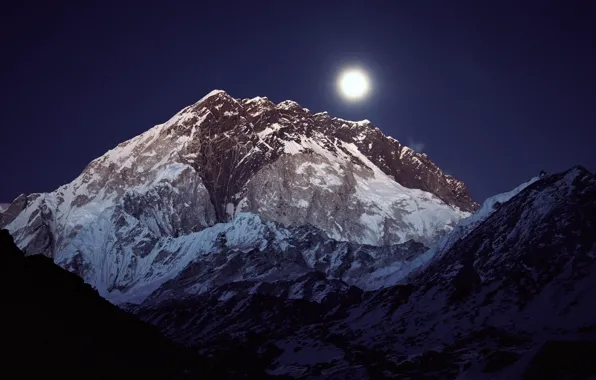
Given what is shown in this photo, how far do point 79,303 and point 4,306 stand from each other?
1972 cm

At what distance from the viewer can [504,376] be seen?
155375mm

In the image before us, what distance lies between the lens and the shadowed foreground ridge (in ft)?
311

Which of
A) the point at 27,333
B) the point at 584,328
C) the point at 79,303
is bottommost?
the point at 27,333

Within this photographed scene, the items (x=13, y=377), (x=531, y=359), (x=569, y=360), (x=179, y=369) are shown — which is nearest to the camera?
(x=13, y=377)

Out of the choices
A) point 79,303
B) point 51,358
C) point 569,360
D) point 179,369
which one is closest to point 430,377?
point 569,360

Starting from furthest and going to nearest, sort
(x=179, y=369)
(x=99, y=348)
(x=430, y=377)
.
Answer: (x=430, y=377)
(x=179, y=369)
(x=99, y=348)

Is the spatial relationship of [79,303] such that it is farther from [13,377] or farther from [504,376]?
[504,376]

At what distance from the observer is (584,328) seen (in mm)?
197875

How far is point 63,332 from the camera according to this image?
104 meters

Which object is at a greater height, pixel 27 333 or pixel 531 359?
pixel 531 359

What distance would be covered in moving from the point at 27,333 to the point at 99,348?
51.6ft

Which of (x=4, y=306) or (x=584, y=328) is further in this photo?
(x=584, y=328)

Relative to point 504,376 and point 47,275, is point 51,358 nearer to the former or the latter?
point 47,275

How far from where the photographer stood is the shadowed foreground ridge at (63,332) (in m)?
94.9
